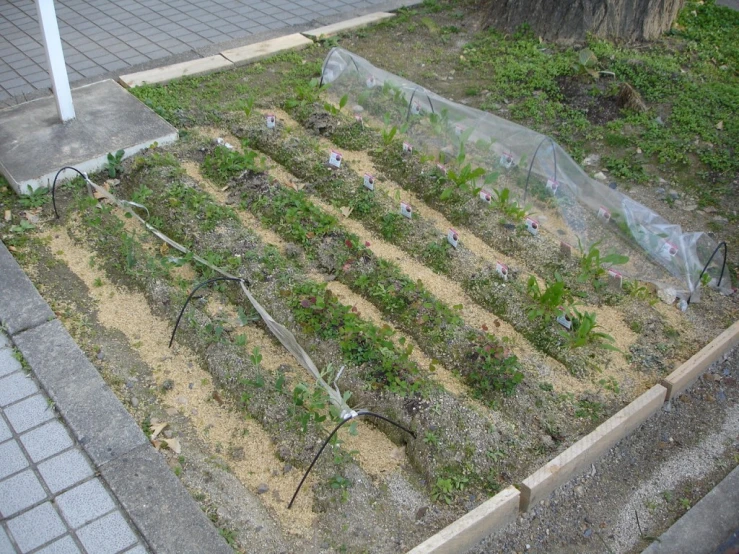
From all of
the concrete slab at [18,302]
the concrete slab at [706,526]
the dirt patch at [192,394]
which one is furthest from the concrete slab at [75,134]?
the concrete slab at [706,526]

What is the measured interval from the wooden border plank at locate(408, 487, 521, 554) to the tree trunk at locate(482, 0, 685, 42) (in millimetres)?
5995

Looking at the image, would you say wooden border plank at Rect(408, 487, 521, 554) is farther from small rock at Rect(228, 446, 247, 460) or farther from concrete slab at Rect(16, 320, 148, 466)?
concrete slab at Rect(16, 320, 148, 466)

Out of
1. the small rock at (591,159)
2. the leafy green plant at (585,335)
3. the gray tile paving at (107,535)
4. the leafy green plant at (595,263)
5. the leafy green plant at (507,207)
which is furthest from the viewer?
the small rock at (591,159)

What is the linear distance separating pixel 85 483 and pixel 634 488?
276 centimetres

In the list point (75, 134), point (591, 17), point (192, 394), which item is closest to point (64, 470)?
Result: point (192, 394)

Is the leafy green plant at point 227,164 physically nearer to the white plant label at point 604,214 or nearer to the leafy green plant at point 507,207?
the leafy green plant at point 507,207

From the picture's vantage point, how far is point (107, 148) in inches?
230

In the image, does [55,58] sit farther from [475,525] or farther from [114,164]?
[475,525]

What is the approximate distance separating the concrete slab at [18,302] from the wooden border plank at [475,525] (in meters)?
2.67

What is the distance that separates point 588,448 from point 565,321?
93 cm

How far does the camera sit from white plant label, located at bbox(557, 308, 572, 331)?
4453 mm

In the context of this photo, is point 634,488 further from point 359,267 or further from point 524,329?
point 359,267

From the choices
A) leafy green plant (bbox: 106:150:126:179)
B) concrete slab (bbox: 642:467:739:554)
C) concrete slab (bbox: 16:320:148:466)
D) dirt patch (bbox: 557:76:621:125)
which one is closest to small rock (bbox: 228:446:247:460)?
concrete slab (bbox: 16:320:148:466)

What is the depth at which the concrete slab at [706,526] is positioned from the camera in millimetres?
3488
